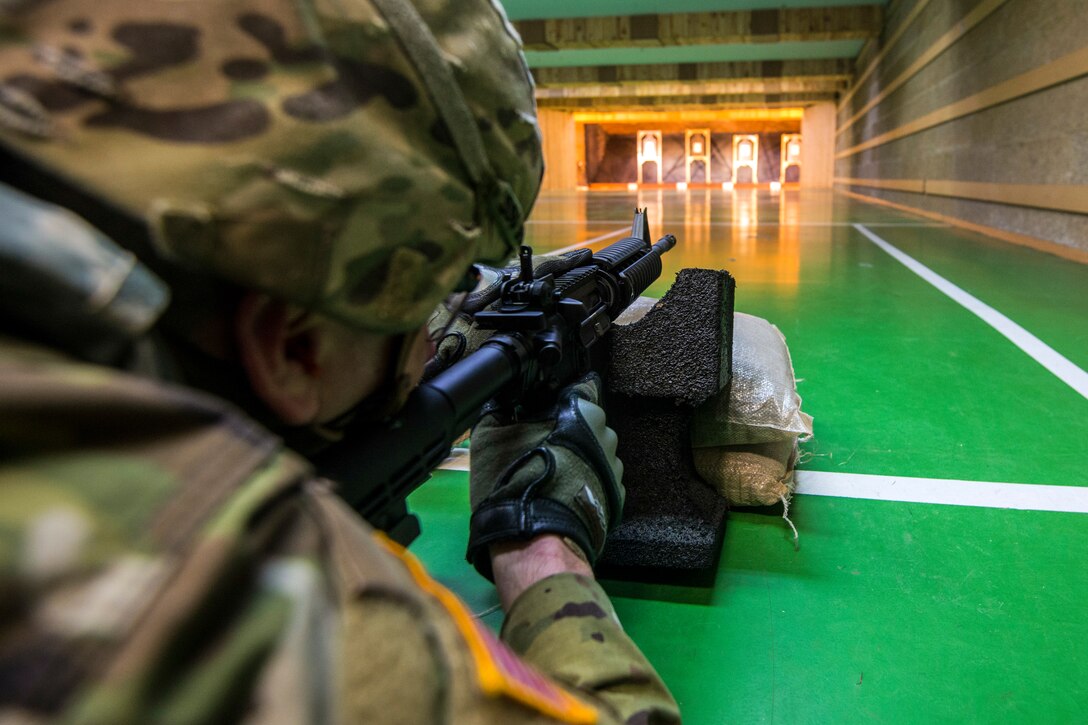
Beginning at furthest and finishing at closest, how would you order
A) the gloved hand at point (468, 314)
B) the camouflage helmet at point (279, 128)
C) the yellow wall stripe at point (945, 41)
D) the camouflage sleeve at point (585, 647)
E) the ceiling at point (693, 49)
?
the ceiling at point (693, 49)
the yellow wall stripe at point (945, 41)
the gloved hand at point (468, 314)
the camouflage sleeve at point (585, 647)
the camouflage helmet at point (279, 128)

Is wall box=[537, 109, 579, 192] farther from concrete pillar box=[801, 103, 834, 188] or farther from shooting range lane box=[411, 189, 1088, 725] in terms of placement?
shooting range lane box=[411, 189, 1088, 725]

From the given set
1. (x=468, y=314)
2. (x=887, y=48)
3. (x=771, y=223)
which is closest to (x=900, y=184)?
(x=887, y=48)

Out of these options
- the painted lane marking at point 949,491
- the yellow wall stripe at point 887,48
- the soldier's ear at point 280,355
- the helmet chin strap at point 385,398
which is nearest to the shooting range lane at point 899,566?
the painted lane marking at point 949,491

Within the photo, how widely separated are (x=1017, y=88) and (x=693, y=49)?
26.6 ft

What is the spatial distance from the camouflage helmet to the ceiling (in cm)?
889

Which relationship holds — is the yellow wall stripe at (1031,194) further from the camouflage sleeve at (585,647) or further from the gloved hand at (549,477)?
the camouflage sleeve at (585,647)

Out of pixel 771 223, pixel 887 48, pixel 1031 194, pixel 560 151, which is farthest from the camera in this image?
pixel 560 151

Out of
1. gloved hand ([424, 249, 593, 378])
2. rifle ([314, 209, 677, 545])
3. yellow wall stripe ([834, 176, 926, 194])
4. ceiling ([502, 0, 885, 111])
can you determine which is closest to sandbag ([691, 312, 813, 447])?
rifle ([314, 209, 677, 545])

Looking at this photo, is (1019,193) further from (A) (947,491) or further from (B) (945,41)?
(A) (947,491)

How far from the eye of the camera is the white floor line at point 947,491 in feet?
3.99

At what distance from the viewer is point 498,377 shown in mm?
927

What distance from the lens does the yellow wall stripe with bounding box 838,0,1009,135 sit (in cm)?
484

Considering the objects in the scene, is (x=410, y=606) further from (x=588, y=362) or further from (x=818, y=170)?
(x=818, y=170)

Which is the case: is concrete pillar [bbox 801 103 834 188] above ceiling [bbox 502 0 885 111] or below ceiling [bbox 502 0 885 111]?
below
